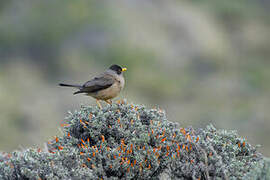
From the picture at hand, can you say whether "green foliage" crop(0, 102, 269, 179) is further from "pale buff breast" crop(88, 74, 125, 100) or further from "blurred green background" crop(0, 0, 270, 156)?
"blurred green background" crop(0, 0, 270, 156)

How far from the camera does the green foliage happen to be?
469 cm

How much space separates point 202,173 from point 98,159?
49.0 inches

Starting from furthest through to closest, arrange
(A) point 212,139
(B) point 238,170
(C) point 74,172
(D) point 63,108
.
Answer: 1. (D) point 63,108
2. (A) point 212,139
3. (B) point 238,170
4. (C) point 74,172

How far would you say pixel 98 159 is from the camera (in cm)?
494

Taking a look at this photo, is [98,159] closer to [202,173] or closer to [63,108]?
[202,173]

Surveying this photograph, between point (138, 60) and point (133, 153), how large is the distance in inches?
470

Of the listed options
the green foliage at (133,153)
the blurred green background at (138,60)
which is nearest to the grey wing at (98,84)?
the green foliage at (133,153)

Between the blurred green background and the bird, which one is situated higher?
the blurred green background

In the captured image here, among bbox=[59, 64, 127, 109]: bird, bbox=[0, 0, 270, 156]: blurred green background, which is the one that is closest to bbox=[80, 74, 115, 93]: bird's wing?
bbox=[59, 64, 127, 109]: bird

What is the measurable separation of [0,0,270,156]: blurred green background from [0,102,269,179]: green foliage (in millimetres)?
8687

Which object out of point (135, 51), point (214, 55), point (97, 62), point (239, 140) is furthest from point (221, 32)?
point (239, 140)

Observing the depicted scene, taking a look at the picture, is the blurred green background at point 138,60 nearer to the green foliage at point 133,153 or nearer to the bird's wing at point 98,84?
the bird's wing at point 98,84

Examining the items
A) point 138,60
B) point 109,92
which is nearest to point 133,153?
point 109,92

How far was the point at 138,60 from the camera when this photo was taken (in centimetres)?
1677
